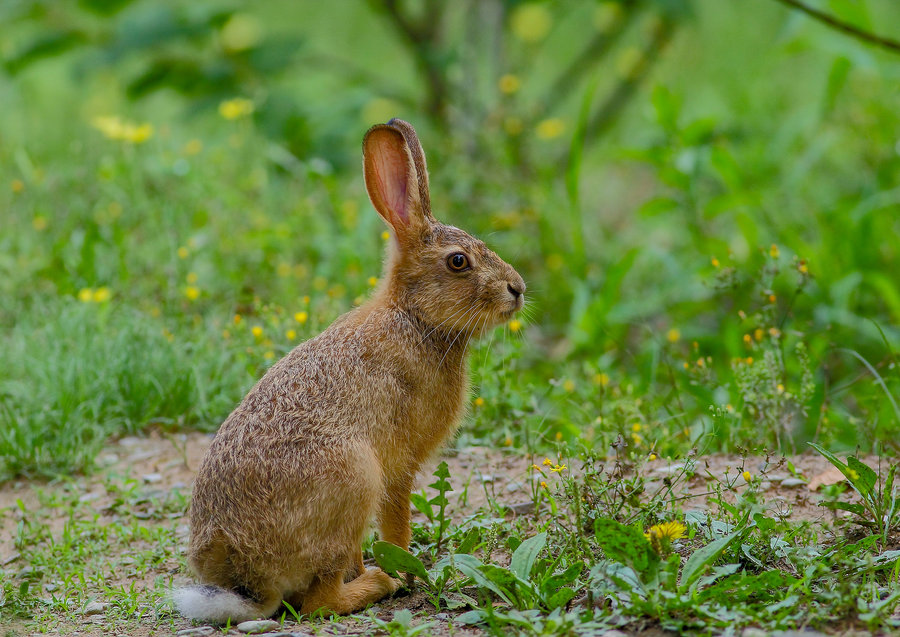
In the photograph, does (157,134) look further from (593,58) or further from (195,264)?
(593,58)

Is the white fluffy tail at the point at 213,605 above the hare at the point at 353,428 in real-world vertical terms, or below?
below

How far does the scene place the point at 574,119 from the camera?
10711 mm

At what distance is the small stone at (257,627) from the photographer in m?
3.41

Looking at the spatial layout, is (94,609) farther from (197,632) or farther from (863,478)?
(863,478)

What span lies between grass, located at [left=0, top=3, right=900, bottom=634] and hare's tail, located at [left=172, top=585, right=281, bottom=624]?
26 centimetres

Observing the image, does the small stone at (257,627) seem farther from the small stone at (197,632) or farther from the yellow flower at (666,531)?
the yellow flower at (666,531)

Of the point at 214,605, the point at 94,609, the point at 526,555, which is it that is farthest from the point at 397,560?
the point at 94,609

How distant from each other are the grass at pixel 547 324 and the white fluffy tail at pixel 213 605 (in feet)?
0.83

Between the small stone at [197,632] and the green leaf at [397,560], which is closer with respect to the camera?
the small stone at [197,632]

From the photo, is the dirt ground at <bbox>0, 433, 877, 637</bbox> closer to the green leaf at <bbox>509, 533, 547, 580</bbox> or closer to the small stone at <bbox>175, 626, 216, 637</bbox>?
the small stone at <bbox>175, 626, 216, 637</bbox>

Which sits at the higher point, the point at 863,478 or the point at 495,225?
the point at 495,225

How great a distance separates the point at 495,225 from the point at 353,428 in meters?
3.72

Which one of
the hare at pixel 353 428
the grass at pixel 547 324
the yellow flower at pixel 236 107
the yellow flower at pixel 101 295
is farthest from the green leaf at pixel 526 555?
the yellow flower at pixel 236 107

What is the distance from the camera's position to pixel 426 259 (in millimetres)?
4152
